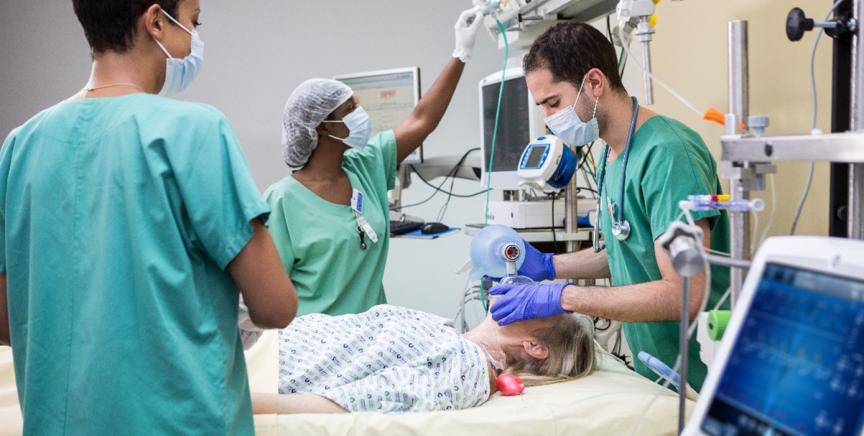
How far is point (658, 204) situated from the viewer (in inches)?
63.7

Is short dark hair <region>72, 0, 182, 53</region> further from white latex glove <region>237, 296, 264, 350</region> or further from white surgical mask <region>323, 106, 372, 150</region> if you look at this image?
white surgical mask <region>323, 106, 372, 150</region>

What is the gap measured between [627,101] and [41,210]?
1305 mm

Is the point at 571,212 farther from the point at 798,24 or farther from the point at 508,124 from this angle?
the point at 798,24

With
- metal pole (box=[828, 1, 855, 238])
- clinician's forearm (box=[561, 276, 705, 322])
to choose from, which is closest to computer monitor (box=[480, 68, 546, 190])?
clinician's forearm (box=[561, 276, 705, 322])

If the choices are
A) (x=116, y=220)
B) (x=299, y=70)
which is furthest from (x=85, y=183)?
(x=299, y=70)

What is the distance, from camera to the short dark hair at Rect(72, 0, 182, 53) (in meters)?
1.17

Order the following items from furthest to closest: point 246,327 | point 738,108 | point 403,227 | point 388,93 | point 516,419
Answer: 1. point 388,93
2. point 403,227
3. point 516,419
4. point 246,327
5. point 738,108

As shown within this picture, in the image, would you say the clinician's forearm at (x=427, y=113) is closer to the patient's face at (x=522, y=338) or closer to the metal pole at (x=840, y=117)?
the patient's face at (x=522, y=338)

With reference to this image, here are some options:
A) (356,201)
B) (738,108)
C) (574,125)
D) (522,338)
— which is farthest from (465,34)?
(738,108)

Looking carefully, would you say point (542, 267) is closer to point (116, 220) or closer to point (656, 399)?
point (656, 399)

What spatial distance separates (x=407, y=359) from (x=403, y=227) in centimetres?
166

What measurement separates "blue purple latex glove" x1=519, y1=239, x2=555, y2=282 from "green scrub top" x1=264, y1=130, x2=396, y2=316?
0.51 m

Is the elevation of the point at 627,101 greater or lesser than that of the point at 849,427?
greater

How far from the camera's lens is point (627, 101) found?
1.85 meters
